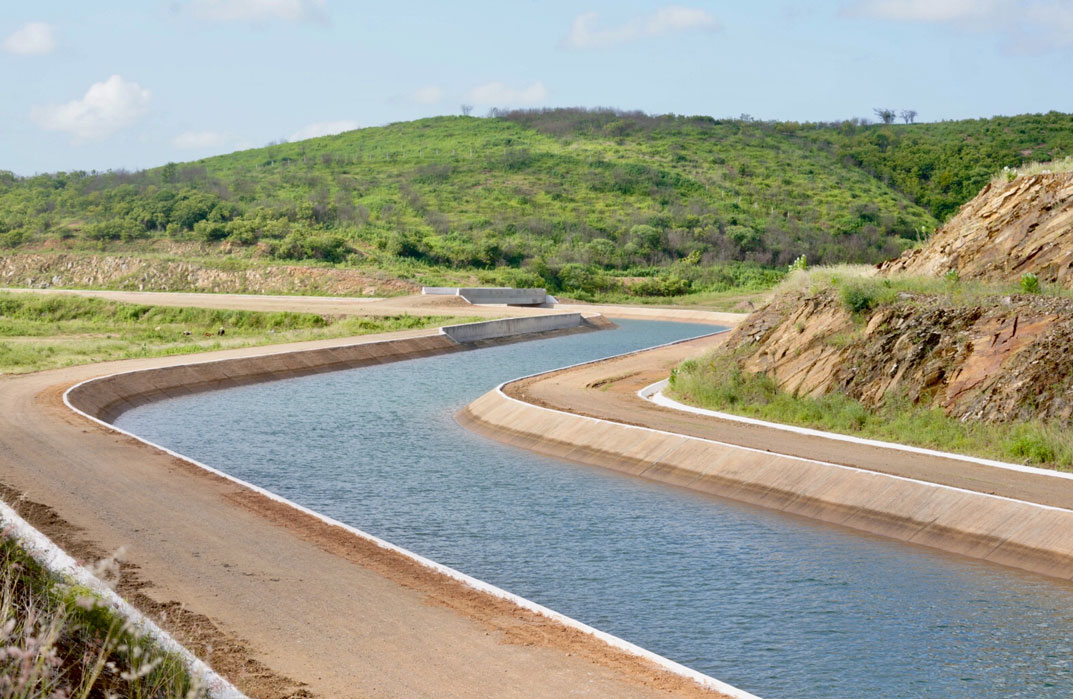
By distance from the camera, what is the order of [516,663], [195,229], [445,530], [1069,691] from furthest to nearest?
1. [195,229]
2. [445,530]
3. [1069,691]
4. [516,663]

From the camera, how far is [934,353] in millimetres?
23531

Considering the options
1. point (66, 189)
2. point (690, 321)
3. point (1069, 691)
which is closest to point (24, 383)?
point (1069, 691)

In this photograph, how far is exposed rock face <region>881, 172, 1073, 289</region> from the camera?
26.8 meters

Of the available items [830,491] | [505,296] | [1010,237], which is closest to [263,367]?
[1010,237]

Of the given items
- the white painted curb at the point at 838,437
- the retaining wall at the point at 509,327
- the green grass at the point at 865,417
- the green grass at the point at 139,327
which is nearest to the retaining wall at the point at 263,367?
the retaining wall at the point at 509,327

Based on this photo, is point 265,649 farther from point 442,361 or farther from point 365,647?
point 442,361

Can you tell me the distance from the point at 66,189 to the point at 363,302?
71.6 metres

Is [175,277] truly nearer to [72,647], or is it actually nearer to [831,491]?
[831,491]

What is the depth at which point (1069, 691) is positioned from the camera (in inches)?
434

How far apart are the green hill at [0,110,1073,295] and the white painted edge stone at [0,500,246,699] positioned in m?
67.5

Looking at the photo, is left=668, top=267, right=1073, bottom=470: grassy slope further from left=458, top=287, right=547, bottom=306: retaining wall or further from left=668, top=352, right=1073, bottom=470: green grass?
left=458, top=287, right=547, bottom=306: retaining wall

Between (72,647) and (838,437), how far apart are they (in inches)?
683

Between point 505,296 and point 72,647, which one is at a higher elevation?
point 505,296

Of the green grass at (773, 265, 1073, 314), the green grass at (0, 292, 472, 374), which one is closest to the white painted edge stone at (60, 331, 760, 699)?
the green grass at (773, 265, 1073, 314)
